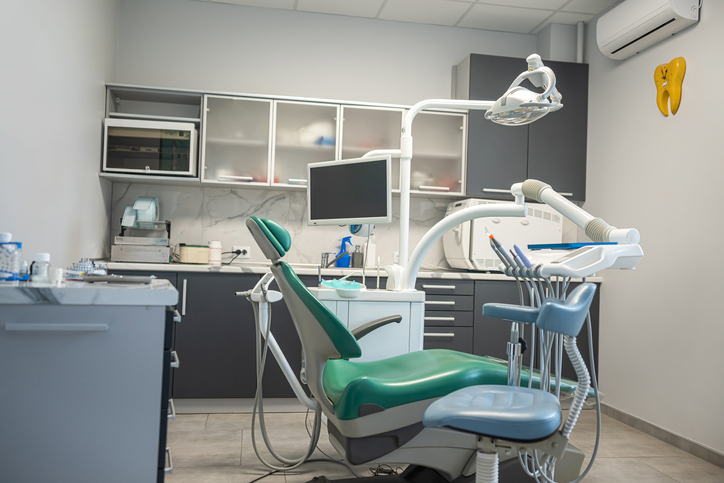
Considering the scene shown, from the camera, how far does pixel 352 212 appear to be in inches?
111

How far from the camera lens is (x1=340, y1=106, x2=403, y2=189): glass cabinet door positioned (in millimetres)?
3977

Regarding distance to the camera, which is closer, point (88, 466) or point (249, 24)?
point (88, 466)

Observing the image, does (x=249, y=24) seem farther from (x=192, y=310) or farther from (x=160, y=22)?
(x=192, y=310)

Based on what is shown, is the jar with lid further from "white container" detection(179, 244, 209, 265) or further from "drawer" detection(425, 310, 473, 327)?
"drawer" detection(425, 310, 473, 327)

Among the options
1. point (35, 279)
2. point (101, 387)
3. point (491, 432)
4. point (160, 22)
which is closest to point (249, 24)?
point (160, 22)

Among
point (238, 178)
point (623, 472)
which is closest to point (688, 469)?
point (623, 472)

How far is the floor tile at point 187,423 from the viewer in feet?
10.5

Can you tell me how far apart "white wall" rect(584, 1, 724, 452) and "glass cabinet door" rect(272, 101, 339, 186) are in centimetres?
190

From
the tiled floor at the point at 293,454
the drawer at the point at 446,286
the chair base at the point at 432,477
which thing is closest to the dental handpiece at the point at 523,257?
the chair base at the point at 432,477

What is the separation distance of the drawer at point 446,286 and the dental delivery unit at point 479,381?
3.66 ft

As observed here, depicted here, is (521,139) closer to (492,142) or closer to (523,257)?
(492,142)

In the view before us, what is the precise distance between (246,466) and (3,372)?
1360 mm

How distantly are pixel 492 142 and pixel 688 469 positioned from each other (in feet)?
7.53

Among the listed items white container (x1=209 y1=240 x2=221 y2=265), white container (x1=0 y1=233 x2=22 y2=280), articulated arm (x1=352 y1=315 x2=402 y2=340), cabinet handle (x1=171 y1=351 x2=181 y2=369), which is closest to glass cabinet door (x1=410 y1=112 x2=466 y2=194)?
white container (x1=209 y1=240 x2=221 y2=265)
